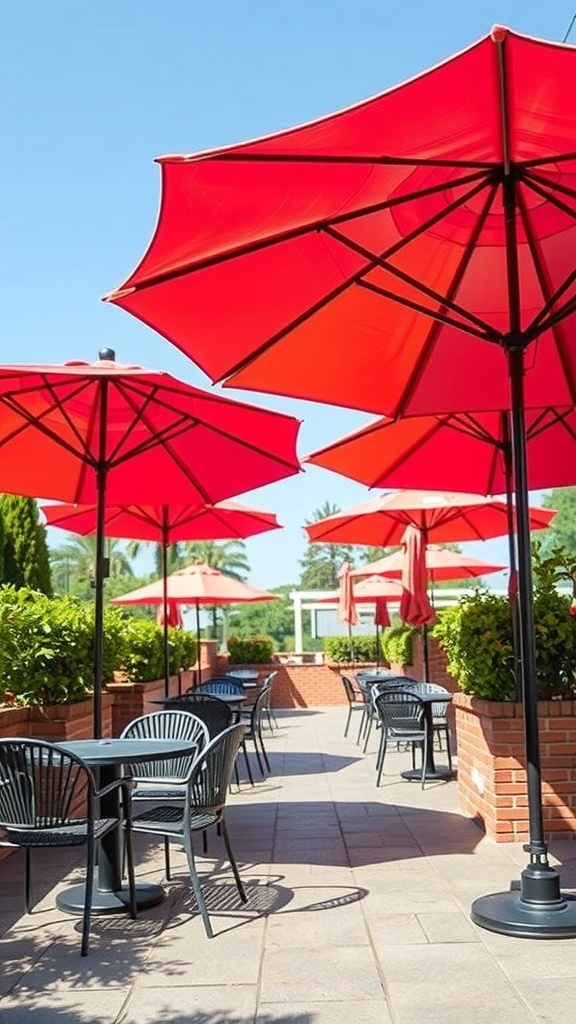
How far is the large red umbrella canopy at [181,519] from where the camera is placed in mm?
9391

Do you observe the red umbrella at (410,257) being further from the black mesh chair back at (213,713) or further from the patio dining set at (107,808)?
the black mesh chair back at (213,713)

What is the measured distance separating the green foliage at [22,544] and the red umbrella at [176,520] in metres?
7.61

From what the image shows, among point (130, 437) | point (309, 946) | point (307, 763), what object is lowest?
point (307, 763)

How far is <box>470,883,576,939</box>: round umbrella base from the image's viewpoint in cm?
378

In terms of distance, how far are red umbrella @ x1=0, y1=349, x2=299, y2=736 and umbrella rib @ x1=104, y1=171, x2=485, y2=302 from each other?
0.66m

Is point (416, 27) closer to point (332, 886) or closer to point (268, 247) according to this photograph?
point (268, 247)

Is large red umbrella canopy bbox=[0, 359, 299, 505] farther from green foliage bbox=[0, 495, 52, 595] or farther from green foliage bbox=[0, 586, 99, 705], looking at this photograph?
green foliage bbox=[0, 495, 52, 595]

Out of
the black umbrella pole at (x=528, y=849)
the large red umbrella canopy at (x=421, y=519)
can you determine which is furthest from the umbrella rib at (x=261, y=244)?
the large red umbrella canopy at (x=421, y=519)

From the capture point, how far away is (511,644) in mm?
5941

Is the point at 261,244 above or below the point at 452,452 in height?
above

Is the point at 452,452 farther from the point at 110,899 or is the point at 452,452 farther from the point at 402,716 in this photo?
the point at 110,899

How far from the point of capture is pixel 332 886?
4.71 meters

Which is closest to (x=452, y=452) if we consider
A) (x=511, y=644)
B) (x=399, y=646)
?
(x=511, y=644)

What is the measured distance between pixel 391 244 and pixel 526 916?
313cm
